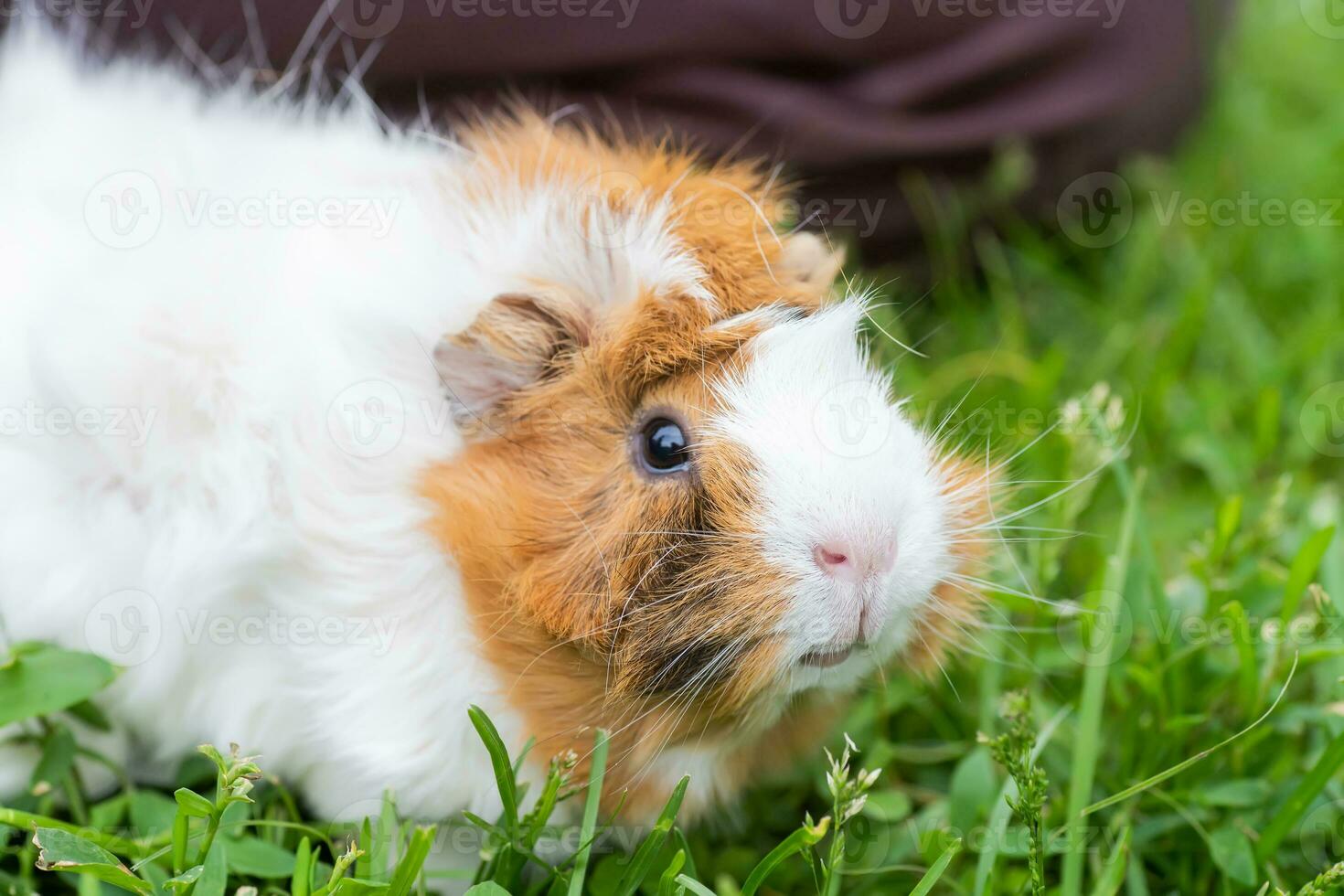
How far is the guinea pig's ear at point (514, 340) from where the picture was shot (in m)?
1.46

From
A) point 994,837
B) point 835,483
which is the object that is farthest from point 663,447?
point 994,837

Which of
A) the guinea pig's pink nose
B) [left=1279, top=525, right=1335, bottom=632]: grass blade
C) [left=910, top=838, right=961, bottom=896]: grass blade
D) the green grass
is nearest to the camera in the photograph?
the guinea pig's pink nose

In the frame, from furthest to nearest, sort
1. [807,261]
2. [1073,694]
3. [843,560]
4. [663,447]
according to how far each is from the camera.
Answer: [1073,694] < [807,261] < [663,447] < [843,560]

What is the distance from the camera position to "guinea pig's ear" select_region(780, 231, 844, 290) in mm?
1557

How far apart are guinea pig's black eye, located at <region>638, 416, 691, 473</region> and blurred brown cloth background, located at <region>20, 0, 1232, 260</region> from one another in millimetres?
857

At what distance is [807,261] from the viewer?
158cm

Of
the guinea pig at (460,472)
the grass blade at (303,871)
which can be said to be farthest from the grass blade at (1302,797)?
the grass blade at (303,871)

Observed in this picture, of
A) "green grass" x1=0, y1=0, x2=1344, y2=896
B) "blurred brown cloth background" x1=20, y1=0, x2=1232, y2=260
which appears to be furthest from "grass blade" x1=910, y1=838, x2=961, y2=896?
"blurred brown cloth background" x1=20, y1=0, x2=1232, y2=260

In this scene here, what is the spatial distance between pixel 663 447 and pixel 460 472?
0.29 m

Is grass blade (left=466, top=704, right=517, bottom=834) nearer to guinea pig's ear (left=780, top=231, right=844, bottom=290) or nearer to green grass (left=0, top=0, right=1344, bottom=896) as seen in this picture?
green grass (left=0, top=0, right=1344, bottom=896)

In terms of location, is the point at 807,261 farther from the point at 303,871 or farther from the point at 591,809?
the point at 303,871

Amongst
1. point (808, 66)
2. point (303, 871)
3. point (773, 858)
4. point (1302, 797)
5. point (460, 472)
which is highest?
point (808, 66)

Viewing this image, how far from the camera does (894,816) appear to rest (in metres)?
1.77

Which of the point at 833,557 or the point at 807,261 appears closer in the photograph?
the point at 833,557
